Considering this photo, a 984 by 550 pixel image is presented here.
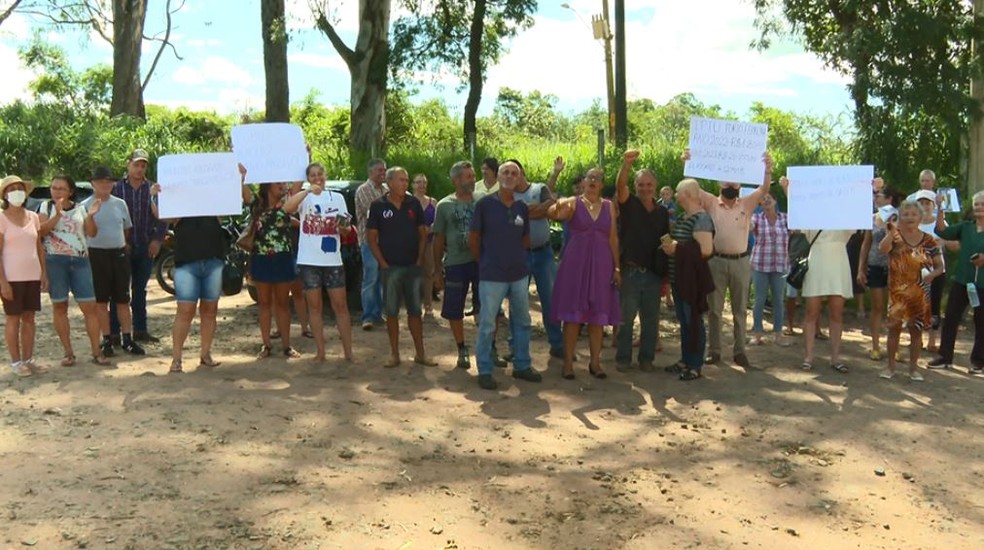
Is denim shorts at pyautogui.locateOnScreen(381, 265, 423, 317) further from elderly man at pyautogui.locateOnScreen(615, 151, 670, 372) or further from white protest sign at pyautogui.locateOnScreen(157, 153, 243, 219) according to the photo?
elderly man at pyautogui.locateOnScreen(615, 151, 670, 372)

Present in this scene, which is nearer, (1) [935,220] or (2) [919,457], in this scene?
(2) [919,457]

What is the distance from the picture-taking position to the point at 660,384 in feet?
26.7

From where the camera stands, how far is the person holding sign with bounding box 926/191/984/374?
861 centimetres

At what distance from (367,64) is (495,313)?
13.7 meters

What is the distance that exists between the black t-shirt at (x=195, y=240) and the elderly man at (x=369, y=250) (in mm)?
1868

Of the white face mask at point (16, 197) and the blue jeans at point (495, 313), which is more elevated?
the white face mask at point (16, 197)

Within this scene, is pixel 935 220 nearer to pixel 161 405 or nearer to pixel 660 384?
pixel 660 384

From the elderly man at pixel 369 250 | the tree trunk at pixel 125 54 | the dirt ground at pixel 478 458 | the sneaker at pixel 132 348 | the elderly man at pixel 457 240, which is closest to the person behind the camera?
the dirt ground at pixel 478 458

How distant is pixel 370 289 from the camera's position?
1014 centimetres

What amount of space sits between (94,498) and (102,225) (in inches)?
148

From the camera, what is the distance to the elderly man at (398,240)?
8039 millimetres

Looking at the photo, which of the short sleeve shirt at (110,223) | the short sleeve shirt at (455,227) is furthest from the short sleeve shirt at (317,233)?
the short sleeve shirt at (110,223)

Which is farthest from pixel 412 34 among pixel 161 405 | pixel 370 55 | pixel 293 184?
pixel 161 405

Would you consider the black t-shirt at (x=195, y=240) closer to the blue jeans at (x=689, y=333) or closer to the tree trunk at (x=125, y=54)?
the blue jeans at (x=689, y=333)
